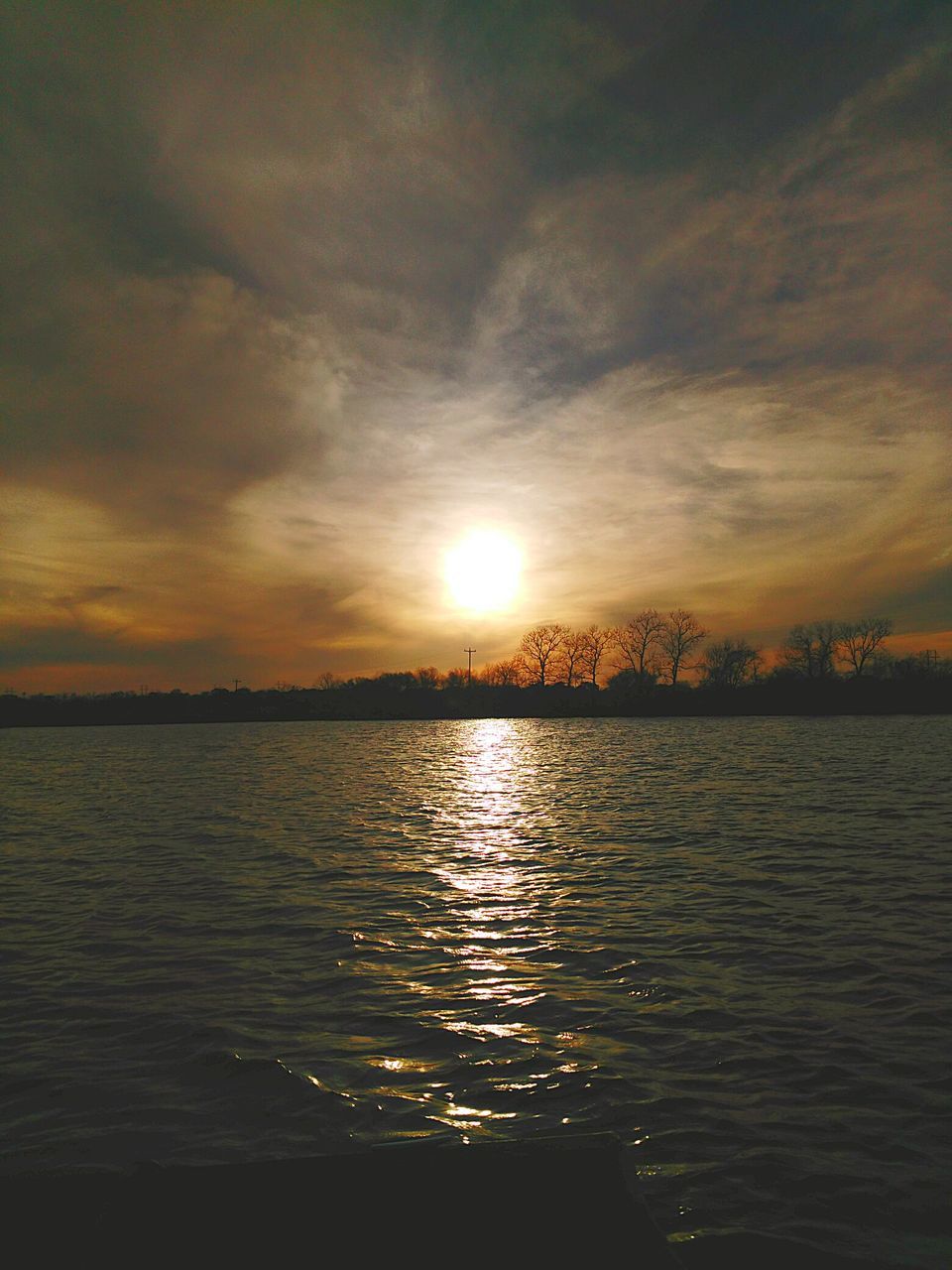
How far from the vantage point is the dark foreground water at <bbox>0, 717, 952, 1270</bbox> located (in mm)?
7793

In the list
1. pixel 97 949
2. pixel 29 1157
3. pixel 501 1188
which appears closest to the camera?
pixel 501 1188

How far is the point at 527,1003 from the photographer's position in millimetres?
11727

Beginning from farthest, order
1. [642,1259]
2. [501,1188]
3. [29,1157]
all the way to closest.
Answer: [29,1157] < [501,1188] < [642,1259]

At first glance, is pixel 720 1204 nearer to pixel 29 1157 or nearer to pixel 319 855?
pixel 29 1157

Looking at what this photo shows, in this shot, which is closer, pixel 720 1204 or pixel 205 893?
pixel 720 1204

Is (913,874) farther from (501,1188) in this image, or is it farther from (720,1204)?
(501,1188)

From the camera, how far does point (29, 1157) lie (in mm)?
7809

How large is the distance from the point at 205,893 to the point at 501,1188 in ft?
55.7

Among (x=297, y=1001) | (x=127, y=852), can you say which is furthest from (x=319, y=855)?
(x=297, y=1001)

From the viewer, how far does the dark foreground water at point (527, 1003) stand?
25.6 feet

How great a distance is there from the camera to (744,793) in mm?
36438

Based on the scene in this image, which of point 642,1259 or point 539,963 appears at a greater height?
point 642,1259

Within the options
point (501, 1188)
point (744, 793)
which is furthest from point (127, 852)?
point (744, 793)

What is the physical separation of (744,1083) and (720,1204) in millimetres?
2342
